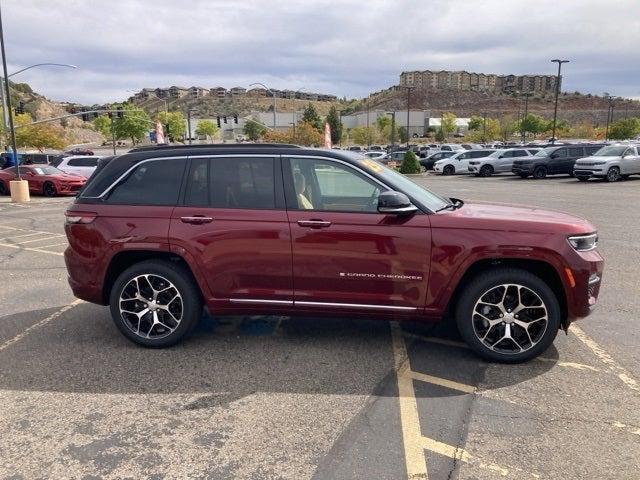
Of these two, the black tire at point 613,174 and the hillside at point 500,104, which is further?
the hillside at point 500,104

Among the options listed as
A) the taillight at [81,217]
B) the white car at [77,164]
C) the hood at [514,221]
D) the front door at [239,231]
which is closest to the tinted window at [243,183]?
the front door at [239,231]

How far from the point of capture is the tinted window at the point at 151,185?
Answer: 4.56 metres

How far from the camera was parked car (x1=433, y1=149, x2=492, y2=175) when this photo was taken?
3509 cm

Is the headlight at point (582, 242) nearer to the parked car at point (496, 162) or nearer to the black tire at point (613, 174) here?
the black tire at point (613, 174)

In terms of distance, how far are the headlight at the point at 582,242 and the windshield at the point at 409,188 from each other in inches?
42.7

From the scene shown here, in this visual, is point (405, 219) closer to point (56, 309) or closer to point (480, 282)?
point (480, 282)

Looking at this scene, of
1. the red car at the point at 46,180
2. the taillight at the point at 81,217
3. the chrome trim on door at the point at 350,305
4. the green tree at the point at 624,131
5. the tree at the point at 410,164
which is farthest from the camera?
the green tree at the point at 624,131

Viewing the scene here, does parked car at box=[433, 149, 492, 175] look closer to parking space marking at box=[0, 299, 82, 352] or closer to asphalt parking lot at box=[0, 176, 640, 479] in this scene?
asphalt parking lot at box=[0, 176, 640, 479]

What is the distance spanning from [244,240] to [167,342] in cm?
122

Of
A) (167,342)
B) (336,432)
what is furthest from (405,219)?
(167,342)

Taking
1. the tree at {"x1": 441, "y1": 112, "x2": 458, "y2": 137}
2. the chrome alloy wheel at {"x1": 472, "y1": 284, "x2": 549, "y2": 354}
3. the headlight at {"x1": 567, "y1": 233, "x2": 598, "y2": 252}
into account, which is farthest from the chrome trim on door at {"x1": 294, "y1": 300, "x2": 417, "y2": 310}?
the tree at {"x1": 441, "y1": 112, "x2": 458, "y2": 137}

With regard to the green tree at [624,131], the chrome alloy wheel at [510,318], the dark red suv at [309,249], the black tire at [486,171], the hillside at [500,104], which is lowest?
the black tire at [486,171]

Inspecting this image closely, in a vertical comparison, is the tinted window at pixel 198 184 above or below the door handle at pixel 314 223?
above

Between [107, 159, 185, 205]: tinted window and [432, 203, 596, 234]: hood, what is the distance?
2.33 metres
